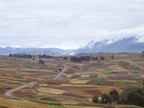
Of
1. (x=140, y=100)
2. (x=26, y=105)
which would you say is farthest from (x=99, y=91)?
(x=26, y=105)

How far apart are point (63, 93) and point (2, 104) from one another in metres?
99.9

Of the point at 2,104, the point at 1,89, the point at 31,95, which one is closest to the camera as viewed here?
the point at 2,104

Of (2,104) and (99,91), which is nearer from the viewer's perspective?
(2,104)

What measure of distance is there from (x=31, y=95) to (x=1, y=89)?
2047 centimetres

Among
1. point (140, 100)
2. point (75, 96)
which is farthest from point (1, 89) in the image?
point (140, 100)

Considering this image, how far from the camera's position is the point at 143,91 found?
14412cm

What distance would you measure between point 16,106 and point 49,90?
10897 centimetres

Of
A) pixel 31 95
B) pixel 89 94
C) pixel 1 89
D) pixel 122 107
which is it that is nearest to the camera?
pixel 122 107

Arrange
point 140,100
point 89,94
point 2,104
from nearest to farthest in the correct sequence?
point 2,104, point 140,100, point 89,94

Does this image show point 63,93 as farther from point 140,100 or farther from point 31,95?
point 140,100

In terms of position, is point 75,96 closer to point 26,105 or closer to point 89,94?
point 89,94

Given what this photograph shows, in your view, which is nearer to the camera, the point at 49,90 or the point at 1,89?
the point at 1,89

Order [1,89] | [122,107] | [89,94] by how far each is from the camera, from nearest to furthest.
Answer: [122,107]
[1,89]
[89,94]

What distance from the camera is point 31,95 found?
167 m
